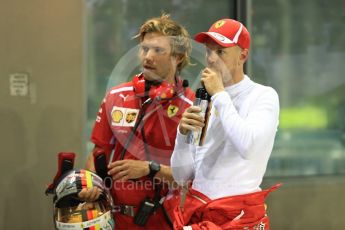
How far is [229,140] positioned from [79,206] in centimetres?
78

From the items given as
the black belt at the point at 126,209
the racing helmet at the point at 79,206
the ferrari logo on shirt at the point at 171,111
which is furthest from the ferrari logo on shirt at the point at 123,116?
the black belt at the point at 126,209

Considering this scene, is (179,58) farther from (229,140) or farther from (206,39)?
(229,140)

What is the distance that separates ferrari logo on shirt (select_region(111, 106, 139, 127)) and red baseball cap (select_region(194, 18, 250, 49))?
0.58m

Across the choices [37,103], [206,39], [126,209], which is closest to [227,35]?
[206,39]

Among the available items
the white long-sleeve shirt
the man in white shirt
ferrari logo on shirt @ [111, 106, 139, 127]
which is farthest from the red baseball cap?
ferrari logo on shirt @ [111, 106, 139, 127]

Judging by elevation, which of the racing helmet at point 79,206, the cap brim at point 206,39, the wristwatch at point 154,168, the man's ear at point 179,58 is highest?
the cap brim at point 206,39

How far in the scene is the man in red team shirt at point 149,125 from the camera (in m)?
2.31

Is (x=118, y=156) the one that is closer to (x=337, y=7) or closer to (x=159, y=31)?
(x=159, y=31)

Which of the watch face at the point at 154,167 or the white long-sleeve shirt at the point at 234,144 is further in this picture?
the watch face at the point at 154,167

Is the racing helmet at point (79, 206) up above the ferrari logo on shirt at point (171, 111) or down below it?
below

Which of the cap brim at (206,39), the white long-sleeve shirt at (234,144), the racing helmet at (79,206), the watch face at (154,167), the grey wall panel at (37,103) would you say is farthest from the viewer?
the grey wall panel at (37,103)

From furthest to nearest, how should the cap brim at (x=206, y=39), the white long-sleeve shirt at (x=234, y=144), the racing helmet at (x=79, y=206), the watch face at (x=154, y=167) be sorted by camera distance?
the watch face at (x=154, y=167)
the racing helmet at (x=79, y=206)
the cap brim at (x=206, y=39)
the white long-sleeve shirt at (x=234, y=144)

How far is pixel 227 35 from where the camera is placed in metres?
1.88

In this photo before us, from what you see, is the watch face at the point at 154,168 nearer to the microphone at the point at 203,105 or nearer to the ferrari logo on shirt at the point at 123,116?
the ferrari logo on shirt at the point at 123,116
